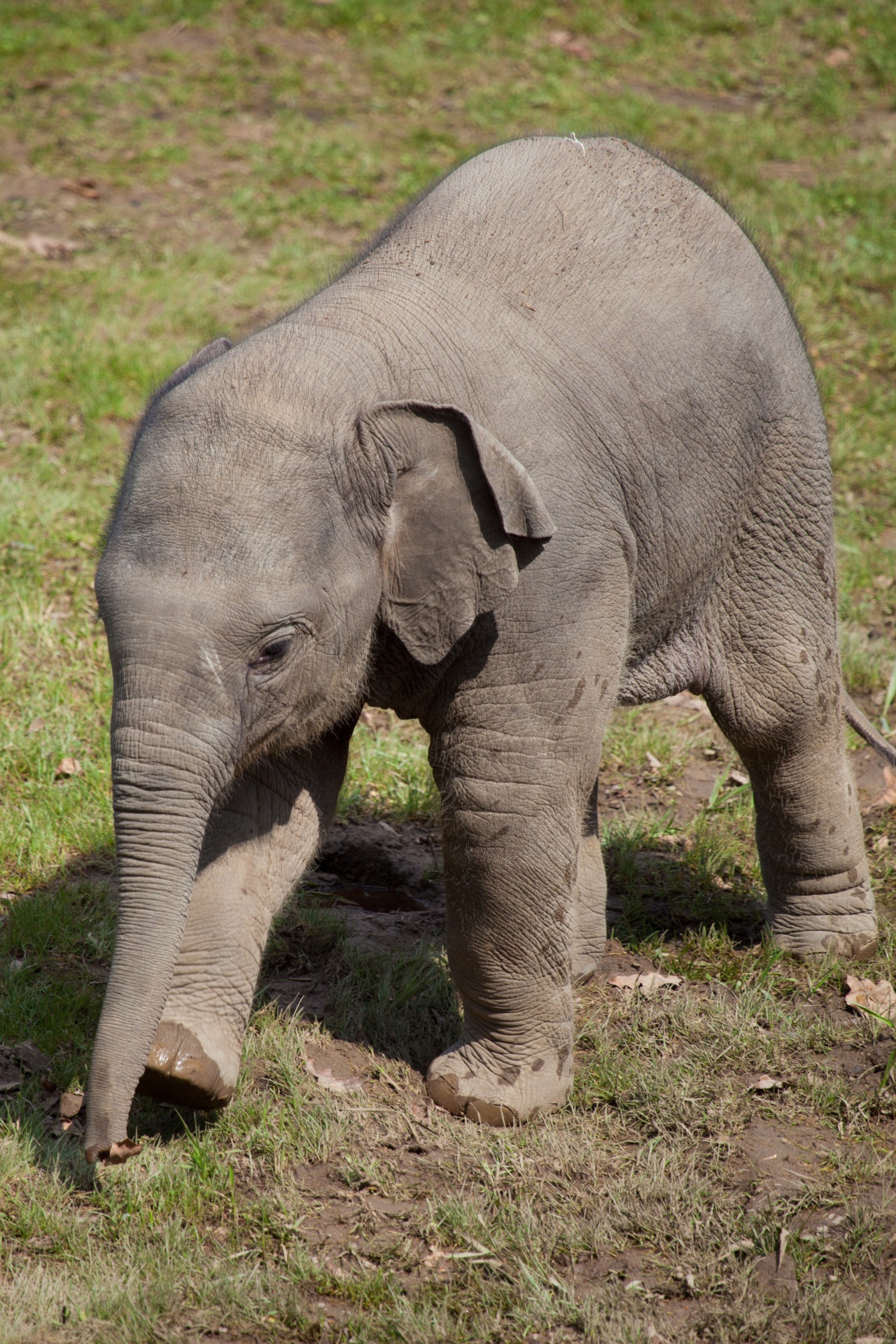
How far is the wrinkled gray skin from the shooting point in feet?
10.7

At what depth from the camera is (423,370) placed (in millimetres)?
3645

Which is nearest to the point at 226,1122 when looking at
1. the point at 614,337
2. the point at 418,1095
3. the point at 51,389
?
the point at 418,1095

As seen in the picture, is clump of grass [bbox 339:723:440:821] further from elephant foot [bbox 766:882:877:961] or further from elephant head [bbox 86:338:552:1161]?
elephant head [bbox 86:338:552:1161]

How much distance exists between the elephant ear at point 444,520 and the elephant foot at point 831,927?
2.28 meters

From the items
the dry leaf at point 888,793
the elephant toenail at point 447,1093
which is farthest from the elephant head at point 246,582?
the dry leaf at point 888,793

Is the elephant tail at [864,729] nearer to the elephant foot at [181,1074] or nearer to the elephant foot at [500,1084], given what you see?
the elephant foot at [500,1084]

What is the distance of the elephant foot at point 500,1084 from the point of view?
424 cm

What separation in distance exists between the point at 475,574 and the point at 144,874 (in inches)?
43.1

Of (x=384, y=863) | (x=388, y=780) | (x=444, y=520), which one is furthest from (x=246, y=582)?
(x=388, y=780)

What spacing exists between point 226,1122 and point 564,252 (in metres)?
2.70

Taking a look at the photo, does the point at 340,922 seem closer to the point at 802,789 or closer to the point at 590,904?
the point at 590,904

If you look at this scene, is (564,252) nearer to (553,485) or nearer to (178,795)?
(553,485)

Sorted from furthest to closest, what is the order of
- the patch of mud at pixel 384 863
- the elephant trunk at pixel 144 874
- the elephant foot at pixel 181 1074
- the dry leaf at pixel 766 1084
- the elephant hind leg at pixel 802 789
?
the patch of mud at pixel 384 863 → the elephant hind leg at pixel 802 789 → the dry leaf at pixel 766 1084 → the elephant foot at pixel 181 1074 → the elephant trunk at pixel 144 874

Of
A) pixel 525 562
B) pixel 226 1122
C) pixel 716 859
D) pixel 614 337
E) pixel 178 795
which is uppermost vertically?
pixel 614 337
